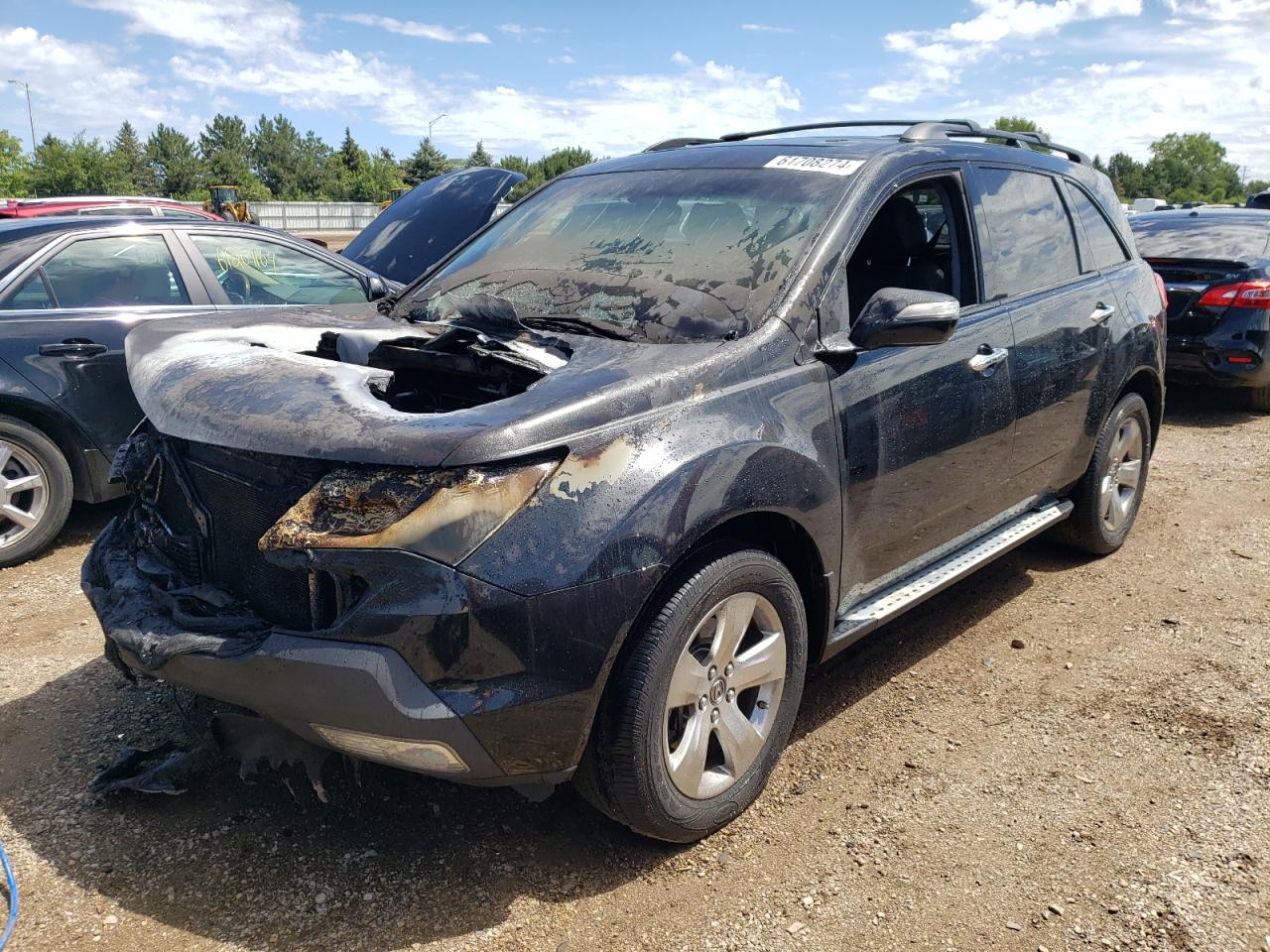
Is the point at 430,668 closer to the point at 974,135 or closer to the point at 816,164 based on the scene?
the point at 816,164

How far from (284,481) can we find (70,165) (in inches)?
3378

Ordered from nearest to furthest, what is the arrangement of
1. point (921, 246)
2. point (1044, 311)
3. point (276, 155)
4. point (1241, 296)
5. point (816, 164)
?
1. point (816, 164)
2. point (921, 246)
3. point (1044, 311)
4. point (1241, 296)
5. point (276, 155)

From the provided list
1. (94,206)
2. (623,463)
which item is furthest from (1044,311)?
(94,206)

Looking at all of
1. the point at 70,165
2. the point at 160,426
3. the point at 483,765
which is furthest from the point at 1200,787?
the point at 70,165

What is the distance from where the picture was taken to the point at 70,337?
4.98m

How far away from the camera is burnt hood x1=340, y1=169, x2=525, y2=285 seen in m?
6.43

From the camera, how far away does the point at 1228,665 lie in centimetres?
389

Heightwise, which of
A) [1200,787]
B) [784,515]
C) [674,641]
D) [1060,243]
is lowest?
[1200,787]

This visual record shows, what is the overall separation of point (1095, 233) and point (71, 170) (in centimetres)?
8506

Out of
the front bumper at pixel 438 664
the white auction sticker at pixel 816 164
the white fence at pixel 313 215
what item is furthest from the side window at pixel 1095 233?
the white fence at pixel 313 215

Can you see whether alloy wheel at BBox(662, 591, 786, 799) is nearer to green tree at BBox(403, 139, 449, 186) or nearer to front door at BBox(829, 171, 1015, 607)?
front door at BBox(829, 171, 1015, 607)

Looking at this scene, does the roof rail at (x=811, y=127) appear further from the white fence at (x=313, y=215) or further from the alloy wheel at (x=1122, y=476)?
the white fence at (x=313, y=215)

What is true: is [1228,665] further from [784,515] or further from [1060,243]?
[784,515]

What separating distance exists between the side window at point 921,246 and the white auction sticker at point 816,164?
24 centimetres
